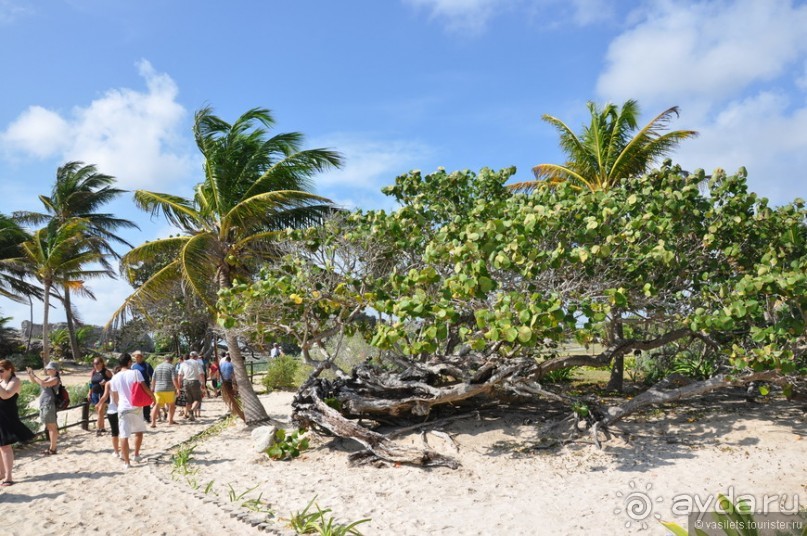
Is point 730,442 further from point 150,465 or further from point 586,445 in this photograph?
point 150,465

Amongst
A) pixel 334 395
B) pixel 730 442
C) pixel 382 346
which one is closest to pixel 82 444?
A: pixel 334 395

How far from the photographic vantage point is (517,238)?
7238mm

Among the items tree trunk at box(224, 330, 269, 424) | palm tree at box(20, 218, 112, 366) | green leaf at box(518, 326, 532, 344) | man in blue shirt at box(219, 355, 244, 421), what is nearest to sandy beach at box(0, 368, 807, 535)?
tree trunk at box(224, 330, 269, 424)

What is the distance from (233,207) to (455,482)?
6.98 metres

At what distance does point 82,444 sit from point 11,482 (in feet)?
8.46

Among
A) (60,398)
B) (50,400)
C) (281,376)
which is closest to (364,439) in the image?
(50,400)

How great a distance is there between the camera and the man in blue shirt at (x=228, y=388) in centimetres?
1175

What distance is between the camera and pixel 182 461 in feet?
26.5

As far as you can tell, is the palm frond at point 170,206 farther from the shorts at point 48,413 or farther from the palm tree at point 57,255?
the palm tree at point 57,255

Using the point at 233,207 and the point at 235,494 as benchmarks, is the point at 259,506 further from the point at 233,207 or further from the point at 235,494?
the point at 233,207

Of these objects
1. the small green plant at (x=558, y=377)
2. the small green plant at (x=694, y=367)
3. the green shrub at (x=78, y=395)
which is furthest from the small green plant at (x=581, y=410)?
the green shrub at (x=78, y=395)

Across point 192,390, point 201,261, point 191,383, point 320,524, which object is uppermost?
point 201,261

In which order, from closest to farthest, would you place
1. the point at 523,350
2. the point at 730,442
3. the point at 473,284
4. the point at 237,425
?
the point at 473,284 → the point at 730,442 → the point at 523,350 → the point at 237,425

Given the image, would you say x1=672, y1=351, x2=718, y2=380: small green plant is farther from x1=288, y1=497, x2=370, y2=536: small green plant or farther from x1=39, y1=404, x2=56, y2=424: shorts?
x1=39, y1=404, x2=56, y2=424: shorts
